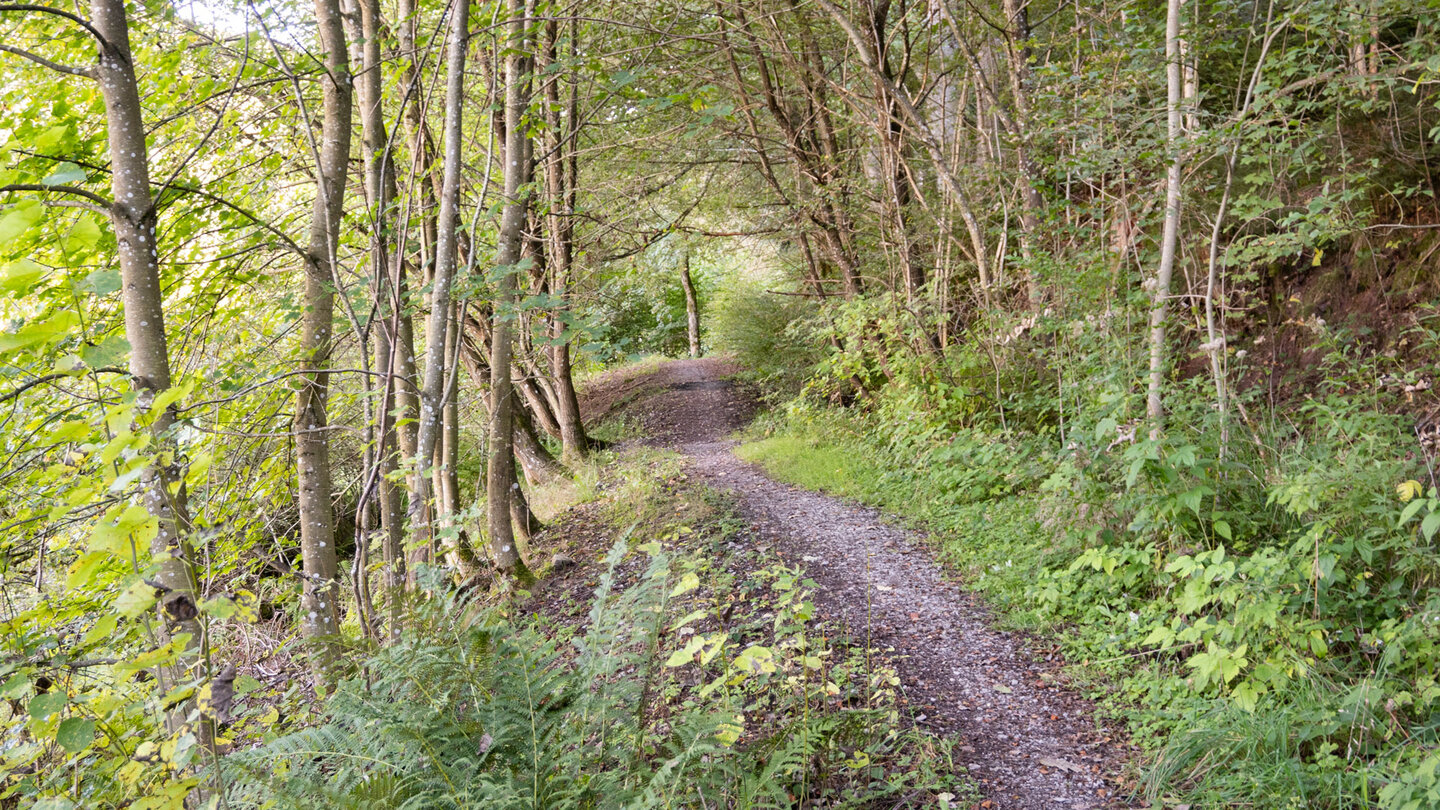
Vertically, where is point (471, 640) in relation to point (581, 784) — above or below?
above

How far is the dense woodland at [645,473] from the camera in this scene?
254 centimetres

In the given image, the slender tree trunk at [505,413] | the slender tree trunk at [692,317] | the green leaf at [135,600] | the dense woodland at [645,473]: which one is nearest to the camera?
the green leaf at [135,600]

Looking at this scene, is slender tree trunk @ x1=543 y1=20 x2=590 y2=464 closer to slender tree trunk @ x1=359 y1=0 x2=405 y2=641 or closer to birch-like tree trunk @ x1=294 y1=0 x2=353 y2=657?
slender tree trunk @ x1=359 y1=0 x2=405 y2=641

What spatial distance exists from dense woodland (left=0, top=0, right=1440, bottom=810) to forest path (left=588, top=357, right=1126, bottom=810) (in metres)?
0.22

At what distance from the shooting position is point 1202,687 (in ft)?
11.9

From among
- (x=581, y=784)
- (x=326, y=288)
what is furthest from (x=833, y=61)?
(x=581, y=784)

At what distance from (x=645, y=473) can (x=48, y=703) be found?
8034 millimetres

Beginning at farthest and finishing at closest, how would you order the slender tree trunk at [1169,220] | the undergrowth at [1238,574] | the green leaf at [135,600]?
the slender tree trunk at [1169,220]
the undergrowth at [1238,574]
the green leaf at [135,600]

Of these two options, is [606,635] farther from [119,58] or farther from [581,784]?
[119,58]

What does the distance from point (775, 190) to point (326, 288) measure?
8382 millimetres

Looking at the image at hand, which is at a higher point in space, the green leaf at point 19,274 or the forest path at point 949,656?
the green leaf at point 19,274

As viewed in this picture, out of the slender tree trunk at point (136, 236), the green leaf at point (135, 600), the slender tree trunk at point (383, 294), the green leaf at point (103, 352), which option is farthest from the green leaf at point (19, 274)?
the slender tree trunk at point (383, 294)

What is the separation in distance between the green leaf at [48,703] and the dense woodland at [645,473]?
1cm

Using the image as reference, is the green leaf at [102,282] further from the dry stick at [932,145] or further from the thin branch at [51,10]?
the dry stick at [932,145]
